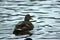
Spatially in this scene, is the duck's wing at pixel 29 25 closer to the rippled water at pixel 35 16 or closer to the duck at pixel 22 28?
the duck at pixel 22 28

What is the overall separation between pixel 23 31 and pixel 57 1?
8.96 meters

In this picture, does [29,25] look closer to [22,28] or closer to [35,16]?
[22,28]

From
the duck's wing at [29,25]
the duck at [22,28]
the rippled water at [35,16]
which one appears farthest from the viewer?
the duck's wing at [29,25]

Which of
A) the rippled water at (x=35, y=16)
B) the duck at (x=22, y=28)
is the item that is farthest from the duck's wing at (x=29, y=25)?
the rippled water at (x=35, y=16)

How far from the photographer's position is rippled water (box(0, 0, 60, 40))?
20.0 metres

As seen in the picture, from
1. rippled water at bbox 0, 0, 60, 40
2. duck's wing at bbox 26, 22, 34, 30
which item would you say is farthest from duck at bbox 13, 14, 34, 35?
rippled water at bbox 0, 0, 60, 40

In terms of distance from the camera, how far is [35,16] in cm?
2356

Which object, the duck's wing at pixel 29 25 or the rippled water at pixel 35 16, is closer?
the rippled water at pixel 35 16

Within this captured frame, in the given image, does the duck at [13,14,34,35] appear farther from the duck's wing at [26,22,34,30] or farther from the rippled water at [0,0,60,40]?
the rippled water at [0,0,60,40]

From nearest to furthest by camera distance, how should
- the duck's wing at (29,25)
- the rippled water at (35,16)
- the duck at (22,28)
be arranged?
the duck at (22,28)
the rippled water at (35,16)
the duck's wing at (29,25)

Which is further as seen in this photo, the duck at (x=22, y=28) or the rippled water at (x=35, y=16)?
the rippled water at (x=35, y=16)

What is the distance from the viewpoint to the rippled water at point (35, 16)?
2003 cm

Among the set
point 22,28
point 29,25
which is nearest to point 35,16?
point 29,25

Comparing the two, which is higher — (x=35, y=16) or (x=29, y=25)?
(x=35, y=16)
